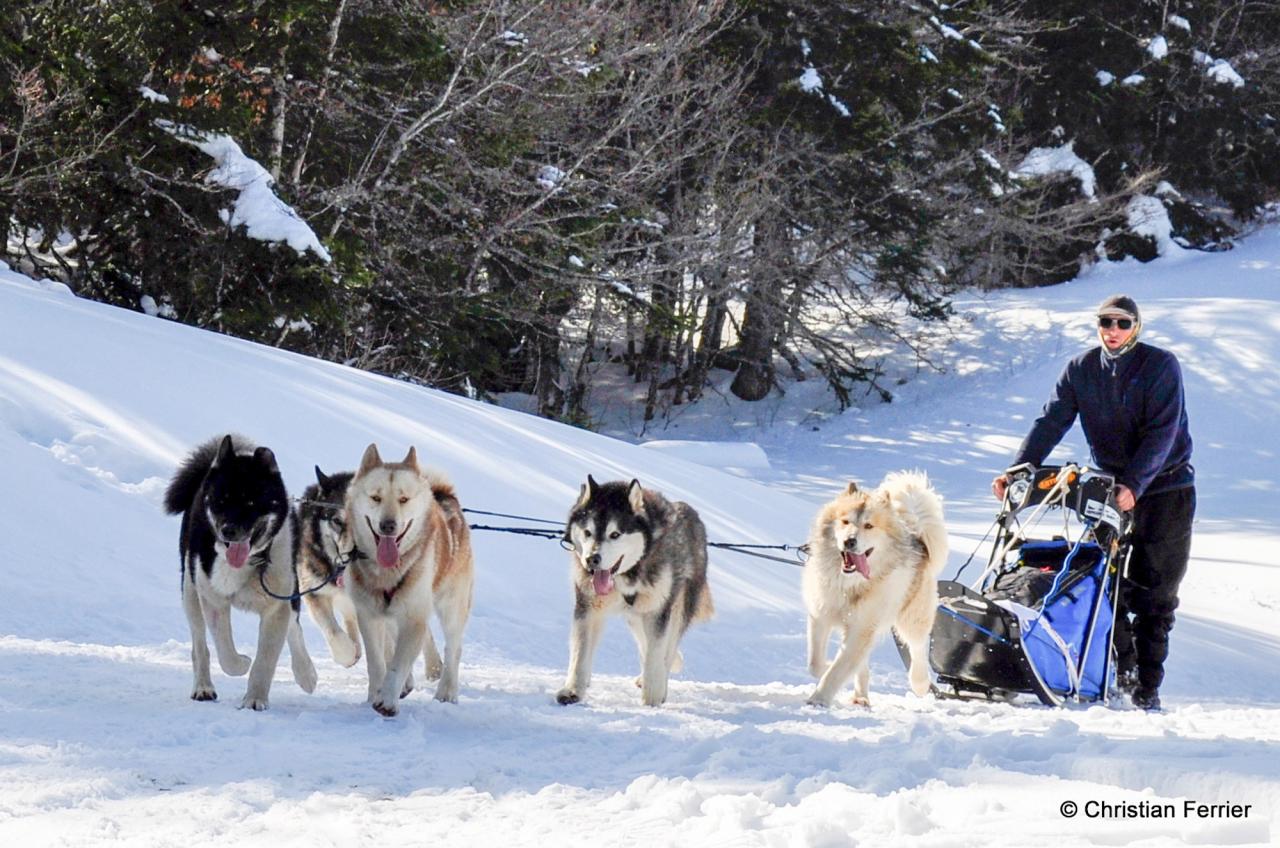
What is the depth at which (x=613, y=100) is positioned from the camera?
779 inches

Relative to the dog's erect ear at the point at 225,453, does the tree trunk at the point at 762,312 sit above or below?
above

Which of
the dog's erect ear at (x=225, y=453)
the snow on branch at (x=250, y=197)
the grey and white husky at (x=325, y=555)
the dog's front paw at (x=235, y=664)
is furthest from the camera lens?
the snow on branch at (x=250, y=197)

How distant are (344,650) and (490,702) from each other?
90 centimetres

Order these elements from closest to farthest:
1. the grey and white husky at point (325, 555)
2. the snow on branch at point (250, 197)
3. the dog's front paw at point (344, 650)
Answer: the grey and white husky at point (325, 555) → the dog's front paw at point (344, 650) → the snow on branch at point (250, 197)

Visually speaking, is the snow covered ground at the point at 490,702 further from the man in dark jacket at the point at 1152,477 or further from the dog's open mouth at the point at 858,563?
the dog's open mouth at the point at 858,563

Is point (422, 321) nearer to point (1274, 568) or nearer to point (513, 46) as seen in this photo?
point (513, 46)

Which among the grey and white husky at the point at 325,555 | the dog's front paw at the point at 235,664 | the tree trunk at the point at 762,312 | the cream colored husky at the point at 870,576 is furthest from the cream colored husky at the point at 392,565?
the tree trunk at the point at 762,312

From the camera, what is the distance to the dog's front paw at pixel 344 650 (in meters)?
5.40

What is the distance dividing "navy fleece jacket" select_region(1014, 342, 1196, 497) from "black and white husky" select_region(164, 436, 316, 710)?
3476 mm

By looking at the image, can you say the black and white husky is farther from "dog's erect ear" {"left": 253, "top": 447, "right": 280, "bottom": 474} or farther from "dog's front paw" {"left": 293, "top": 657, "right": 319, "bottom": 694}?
"dog's front paw" {"left": 293, "top": 657, "right": 319, "bottom": 694}

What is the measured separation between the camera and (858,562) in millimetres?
5586

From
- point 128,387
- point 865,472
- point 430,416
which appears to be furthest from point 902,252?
point 128,387

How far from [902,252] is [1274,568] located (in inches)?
413

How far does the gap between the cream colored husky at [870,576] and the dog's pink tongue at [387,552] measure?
1.92 m
